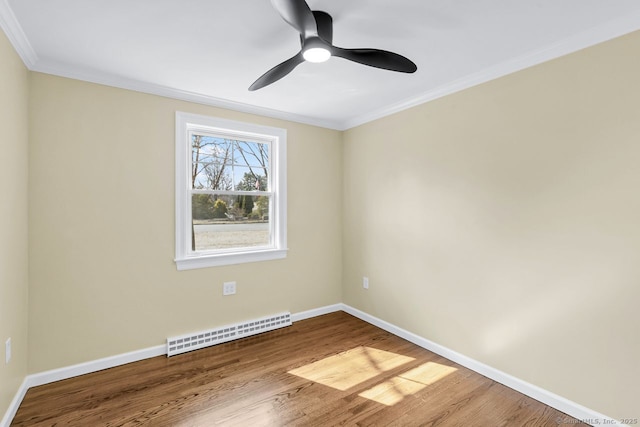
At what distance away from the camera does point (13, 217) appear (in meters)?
1.94

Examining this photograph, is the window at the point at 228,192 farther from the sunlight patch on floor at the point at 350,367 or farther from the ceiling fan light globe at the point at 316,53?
the ceiling fan light globe at the point at 316,53

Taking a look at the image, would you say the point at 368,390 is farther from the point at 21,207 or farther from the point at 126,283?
the point at 21,207

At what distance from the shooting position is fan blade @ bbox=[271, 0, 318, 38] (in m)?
1.29

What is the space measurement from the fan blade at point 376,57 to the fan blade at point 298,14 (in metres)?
0.23

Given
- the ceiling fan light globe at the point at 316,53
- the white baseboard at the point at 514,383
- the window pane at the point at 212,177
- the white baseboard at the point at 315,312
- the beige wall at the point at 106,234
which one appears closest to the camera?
the ceiling fan light globe at the point at 316,53

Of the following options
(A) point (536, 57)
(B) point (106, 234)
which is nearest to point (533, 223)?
(A) point (536, 57)

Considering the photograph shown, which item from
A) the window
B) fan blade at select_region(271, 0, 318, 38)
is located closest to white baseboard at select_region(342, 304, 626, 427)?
the window

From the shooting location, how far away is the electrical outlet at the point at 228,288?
10.1ft

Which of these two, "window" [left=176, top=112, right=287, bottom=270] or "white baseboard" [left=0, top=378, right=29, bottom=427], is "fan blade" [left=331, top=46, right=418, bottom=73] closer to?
"window" [left=176, top=112, right=287, bottom=270]

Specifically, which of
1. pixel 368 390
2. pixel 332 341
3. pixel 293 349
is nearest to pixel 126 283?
pixel 293 349

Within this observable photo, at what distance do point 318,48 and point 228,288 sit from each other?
2.41m

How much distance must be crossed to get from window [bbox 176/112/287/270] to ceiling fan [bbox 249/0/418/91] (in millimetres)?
1320

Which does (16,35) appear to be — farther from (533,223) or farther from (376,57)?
(533,223)

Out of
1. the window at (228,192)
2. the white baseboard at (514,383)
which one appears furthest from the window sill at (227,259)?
the white baseboard at (514,383)
